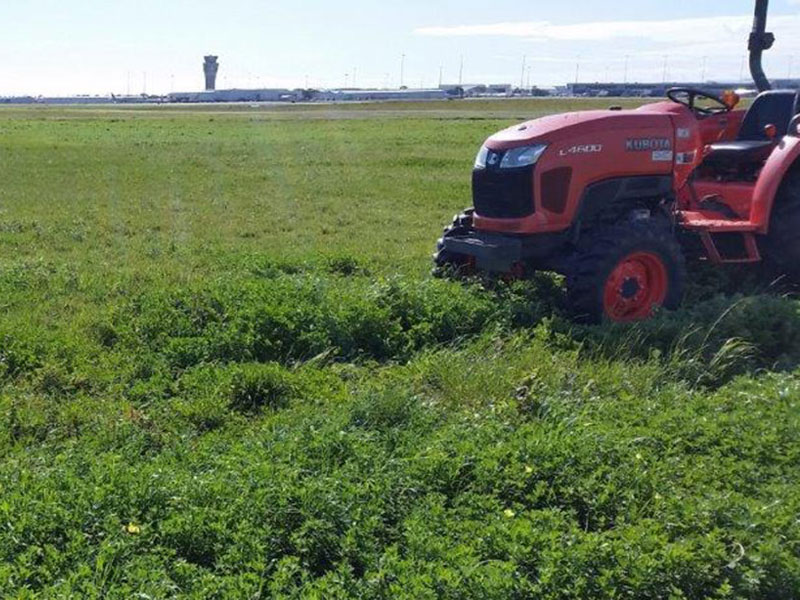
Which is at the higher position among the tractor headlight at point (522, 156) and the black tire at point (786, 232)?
the tractor headlight at point (522, 156)

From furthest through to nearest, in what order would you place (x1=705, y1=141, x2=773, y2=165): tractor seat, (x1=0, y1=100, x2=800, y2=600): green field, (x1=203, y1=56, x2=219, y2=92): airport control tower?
1. (x1=203, y1=56, x2=219, y2=92): airport control tower
2. (x1=705, y1=141, x2=773, y2=165): tractor seat
3. (x1=0, y1=100, x2=800, y2=600): green field

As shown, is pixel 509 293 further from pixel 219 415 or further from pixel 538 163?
pixel 219 415

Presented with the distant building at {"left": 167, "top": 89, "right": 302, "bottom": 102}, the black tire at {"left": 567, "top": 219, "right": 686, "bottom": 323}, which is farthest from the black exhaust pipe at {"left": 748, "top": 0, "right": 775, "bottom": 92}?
the distant building at {"left": 167, "top": 89, "right": 302, "bottom": 102}

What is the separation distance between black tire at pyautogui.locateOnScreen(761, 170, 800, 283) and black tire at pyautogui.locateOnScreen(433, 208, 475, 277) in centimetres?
272

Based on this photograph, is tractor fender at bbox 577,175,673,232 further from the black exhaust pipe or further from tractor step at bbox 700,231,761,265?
the black exhaust pipe

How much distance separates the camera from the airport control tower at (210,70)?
16412cm

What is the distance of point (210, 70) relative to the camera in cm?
16488

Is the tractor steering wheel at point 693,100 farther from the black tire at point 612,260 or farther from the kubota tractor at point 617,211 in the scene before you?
the black tire at point 612,260

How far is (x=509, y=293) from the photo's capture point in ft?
23.7

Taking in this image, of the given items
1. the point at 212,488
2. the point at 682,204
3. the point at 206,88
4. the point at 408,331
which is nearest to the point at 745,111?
the point at 682,204

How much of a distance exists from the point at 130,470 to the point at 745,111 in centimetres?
717

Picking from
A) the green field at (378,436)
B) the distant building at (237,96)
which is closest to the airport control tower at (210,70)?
the distant building at (237,96)

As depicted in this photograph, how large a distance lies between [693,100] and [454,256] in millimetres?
2814

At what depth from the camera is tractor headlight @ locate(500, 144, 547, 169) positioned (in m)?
6.76
